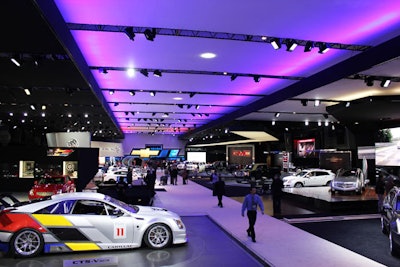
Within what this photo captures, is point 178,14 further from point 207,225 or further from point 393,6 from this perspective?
point 207,225

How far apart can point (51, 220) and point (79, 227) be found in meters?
0.62

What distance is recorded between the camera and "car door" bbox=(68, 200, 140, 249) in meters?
8.23

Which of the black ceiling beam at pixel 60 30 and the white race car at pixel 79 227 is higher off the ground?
the black ceiling beam at pixel 60 30

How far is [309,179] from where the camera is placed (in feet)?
80.0

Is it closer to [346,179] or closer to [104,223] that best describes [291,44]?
[104,223]

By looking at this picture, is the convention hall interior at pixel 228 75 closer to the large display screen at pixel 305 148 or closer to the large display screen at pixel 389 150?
the large display screen at pixel 389 150

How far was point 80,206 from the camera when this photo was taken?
8.44 m

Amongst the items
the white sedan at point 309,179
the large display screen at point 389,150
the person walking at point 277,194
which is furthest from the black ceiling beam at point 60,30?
the large display screen at point 389,150

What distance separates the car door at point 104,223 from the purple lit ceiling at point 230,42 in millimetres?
3879

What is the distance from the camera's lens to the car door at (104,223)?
8227 millimetres

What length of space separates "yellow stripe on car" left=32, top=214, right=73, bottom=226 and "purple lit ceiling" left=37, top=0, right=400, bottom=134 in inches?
155

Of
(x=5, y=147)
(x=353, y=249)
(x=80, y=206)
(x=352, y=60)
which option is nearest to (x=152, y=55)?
(x=80, y=206)

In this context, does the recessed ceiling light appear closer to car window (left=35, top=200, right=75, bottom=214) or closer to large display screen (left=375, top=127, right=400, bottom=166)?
car window (left=35, top=200, right=75, bottom=214)

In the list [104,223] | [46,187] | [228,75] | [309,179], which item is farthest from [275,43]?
[309,179]
